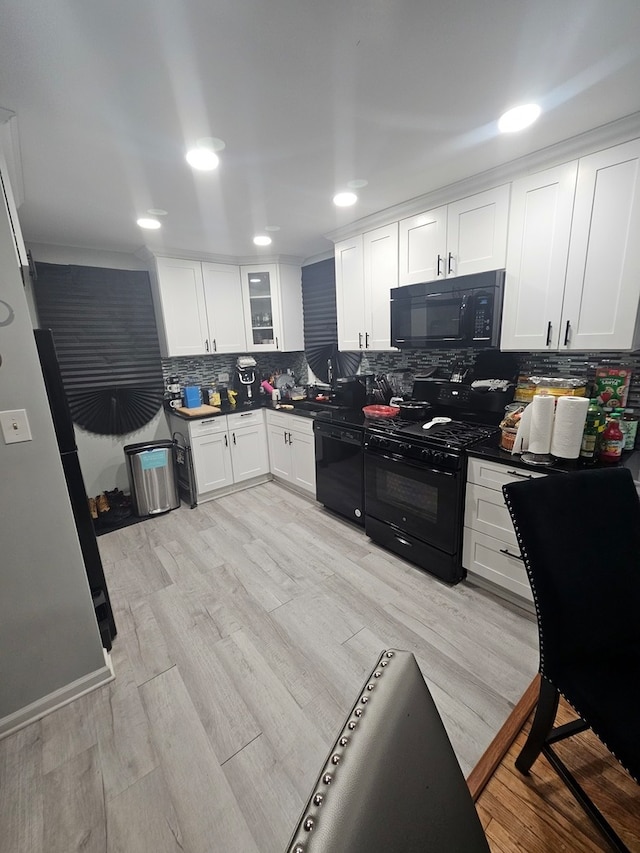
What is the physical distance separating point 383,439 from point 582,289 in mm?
1356

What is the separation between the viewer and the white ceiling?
104 centimetres

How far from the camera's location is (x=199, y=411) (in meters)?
3.47

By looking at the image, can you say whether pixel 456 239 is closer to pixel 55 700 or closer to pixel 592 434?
pixel 592 434

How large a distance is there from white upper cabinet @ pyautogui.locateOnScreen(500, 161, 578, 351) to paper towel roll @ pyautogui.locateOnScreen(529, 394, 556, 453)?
0.38 metres

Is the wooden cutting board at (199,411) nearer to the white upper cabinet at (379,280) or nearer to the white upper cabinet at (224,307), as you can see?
the white upper cabinet at (224,307)

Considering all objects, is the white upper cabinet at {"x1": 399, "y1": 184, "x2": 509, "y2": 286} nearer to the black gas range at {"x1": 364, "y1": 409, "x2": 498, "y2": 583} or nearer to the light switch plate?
the black gas range at {"x1": 364, "y1": 409, "x2": 498, "y2": 583}

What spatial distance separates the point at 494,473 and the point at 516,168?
5.45ft

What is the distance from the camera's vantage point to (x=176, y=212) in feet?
7.92

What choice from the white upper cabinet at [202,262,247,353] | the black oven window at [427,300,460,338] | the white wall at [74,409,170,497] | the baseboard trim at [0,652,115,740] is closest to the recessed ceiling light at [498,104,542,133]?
the black oven window at [427,300,460,338]

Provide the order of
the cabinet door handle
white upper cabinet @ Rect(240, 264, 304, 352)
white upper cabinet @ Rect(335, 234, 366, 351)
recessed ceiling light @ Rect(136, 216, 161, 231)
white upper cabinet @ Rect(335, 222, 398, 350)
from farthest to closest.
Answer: white upper cabinet @ Rect(240, 264, 304, 352) → white upper cabinet @ Rect(335, 234, 366, 351) → white upper cabinet @ Rect(335, 222, 398, 350) → recessed ceiling light @ Rect(136, 216, 161, 231) → the cabinet door handle

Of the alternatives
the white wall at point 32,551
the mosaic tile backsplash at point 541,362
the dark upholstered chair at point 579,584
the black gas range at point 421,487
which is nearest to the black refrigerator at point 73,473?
the white wall at point 32,551

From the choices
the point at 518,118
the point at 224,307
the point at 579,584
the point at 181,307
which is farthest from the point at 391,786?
the point at 224,307

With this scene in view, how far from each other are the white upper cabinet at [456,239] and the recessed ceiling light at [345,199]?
397mm

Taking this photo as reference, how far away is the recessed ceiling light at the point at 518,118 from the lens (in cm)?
149
